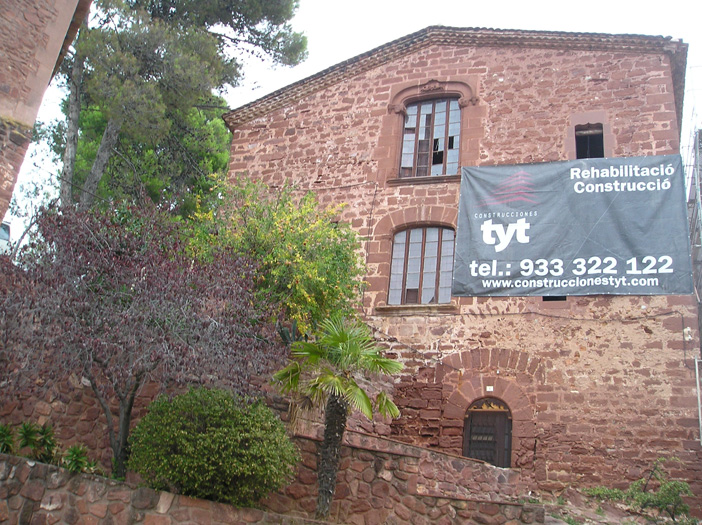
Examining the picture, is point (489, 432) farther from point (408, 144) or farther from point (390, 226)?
point (408, 144)

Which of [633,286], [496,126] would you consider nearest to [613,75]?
[496,126]

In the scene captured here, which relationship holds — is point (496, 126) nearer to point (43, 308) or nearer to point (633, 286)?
point (633, 286)

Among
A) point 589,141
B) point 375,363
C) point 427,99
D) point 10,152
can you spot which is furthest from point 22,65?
point 589,141

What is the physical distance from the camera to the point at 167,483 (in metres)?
9.22

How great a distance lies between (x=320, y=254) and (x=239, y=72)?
998 cm

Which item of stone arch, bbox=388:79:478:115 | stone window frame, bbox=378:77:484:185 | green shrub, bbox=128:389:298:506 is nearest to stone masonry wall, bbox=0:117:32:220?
green shrub, bbox=128:389:298:506

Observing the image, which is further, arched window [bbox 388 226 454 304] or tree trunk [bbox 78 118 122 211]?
tree trunk [bbox 78 118 122 211]

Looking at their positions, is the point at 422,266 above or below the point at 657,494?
above

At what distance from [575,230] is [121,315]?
28.6 feet

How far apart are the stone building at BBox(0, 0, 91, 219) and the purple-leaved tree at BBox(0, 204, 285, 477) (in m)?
0.90

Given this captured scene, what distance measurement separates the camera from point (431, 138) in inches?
697

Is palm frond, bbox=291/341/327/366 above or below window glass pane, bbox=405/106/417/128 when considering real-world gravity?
below

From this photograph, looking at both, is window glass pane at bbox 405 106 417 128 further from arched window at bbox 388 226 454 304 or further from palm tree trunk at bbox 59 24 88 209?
palm tree trunk at bbox 59 24 88 209

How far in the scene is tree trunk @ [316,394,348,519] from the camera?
32.6 feet
